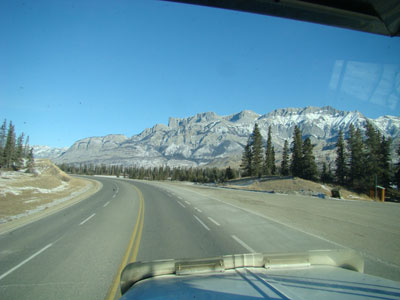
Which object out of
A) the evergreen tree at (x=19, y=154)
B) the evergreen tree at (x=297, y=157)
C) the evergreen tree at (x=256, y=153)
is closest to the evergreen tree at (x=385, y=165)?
the evergreen tree at (x=297, y=157)

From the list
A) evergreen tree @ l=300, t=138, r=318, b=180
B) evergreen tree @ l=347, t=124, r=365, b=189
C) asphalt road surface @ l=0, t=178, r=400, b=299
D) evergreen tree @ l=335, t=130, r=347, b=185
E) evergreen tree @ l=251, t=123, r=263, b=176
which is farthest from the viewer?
evergreen tree @ l=251, t=123, r=263, b=176

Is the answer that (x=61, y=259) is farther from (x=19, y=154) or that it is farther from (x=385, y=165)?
(x=19, y=154)

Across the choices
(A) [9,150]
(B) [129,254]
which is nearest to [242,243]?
(B) [129,254]

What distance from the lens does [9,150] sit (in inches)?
3137

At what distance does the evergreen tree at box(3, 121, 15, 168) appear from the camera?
77.5 metres

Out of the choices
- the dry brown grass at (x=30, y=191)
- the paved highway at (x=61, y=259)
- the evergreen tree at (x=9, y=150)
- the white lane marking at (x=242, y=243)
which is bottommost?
the dry brown grass at (x=30, y=191)

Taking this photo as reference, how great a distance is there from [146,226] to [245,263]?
7475mm

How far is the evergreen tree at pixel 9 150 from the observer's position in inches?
3049

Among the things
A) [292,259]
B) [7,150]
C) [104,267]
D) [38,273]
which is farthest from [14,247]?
[7,150]

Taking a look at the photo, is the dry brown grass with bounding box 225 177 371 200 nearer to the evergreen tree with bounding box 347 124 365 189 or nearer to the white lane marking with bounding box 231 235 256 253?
the evergreen tree with bounding box 347 124 365 189

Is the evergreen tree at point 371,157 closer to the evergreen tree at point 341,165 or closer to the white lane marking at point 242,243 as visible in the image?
the evergreen tree at point 341,165

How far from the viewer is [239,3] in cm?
352

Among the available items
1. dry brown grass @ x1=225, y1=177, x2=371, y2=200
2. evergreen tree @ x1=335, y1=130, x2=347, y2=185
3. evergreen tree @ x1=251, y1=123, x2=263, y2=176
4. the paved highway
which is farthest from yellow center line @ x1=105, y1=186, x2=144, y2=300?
evergreen tree @ x1=335, y1=130, x2=347, y2=185

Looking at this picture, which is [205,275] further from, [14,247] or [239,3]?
[14,247]
